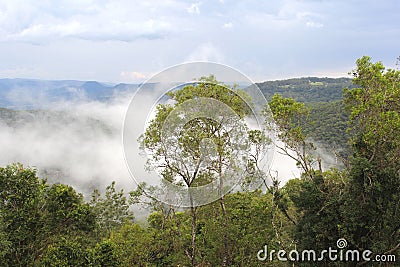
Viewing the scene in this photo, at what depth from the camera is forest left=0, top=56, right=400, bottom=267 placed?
836 cm

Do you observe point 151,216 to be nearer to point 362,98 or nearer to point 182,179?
point 182,179

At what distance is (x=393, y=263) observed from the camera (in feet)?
27.9

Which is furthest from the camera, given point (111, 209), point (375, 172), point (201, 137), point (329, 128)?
point (329, 128)

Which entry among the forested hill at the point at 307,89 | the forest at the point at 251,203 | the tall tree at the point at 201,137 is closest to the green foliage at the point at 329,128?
the forest at the point at 251,203

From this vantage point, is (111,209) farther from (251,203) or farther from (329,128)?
(329,128)

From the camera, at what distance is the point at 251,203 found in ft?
40.9

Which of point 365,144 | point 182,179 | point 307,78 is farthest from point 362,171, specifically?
point 307,78

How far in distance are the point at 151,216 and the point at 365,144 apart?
966 centimetres

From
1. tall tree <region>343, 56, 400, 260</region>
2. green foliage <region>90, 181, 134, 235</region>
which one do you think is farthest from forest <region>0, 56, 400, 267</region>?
green foliage <region>90, 181, 134, 235</region>

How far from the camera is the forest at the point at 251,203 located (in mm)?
8359

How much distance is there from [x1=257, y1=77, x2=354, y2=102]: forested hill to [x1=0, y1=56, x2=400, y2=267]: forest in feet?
247

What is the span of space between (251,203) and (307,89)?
99.5 meters

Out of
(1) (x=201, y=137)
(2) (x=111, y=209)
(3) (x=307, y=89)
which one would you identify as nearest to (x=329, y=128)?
(2) (x=111, y=209)

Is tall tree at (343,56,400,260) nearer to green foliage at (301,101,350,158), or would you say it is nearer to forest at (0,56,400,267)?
forest at (0,56,400,267)
